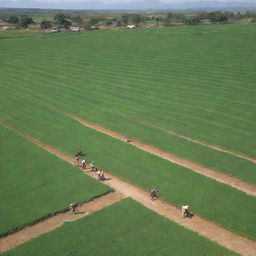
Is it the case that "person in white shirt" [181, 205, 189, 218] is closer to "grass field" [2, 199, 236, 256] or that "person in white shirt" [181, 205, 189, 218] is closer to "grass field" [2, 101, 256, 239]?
"grass field" [2, 101, 256, 239]

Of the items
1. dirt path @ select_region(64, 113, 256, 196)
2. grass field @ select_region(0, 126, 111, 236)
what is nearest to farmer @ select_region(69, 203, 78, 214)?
grass field @ select_region(0, 126, 111, 236)

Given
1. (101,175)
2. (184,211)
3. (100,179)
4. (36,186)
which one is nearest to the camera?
(184,211)

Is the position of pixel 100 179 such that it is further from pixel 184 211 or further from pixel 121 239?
pixel 121 239

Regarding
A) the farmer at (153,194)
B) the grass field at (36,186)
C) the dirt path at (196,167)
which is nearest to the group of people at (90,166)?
the grass field at (36,186)

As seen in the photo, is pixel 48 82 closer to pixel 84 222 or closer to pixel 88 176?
pixel 88 176

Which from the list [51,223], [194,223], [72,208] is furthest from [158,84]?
[51,223]

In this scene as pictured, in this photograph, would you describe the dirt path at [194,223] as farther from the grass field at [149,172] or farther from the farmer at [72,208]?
the farmer at [72,208]
